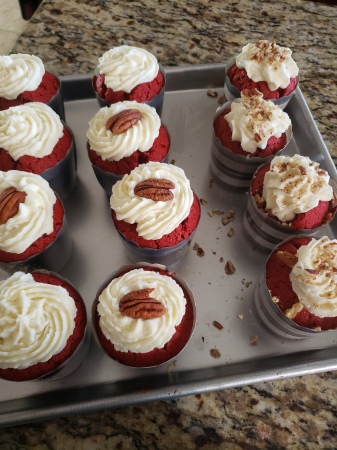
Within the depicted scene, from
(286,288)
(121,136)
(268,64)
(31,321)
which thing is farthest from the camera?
(268,64)

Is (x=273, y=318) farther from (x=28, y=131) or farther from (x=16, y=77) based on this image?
(x=16, y=77)

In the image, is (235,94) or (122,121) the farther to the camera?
(235,94)

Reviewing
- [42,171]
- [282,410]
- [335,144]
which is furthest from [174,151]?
[282,410]

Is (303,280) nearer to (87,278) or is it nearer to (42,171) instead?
(87,278)

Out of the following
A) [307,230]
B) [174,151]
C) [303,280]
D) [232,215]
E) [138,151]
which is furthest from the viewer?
[174,151]

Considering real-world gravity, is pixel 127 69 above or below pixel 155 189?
above

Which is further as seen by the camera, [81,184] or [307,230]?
[81,184]

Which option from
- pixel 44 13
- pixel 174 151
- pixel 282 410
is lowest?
pixel 282 410

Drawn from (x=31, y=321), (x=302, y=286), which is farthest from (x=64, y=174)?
(x=302, y=286)
